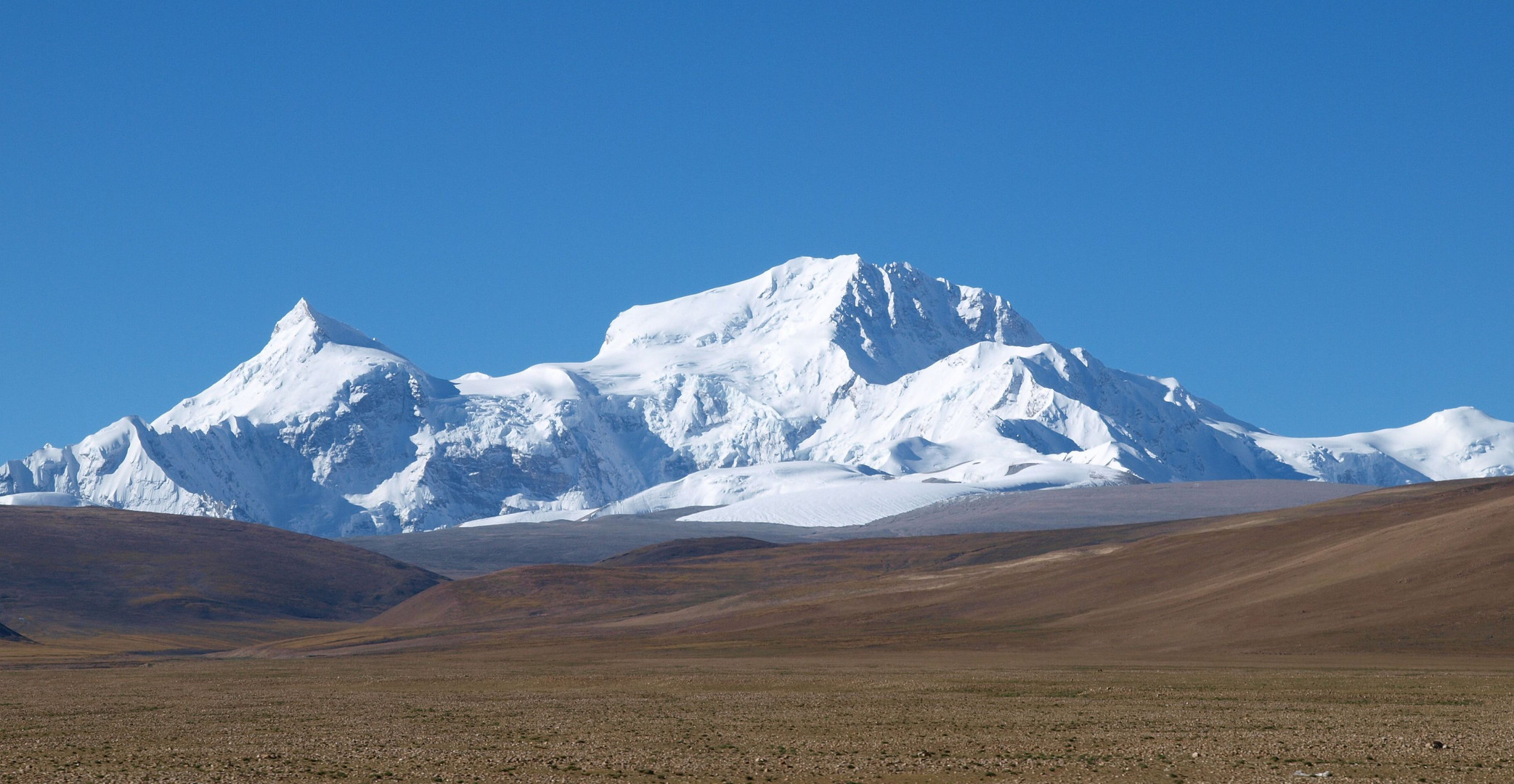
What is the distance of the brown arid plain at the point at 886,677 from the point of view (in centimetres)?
3731

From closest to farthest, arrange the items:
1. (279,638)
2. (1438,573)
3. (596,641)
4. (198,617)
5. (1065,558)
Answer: (1438,573) < (596,641) < (1065,558) < (279,638) < (198,617)

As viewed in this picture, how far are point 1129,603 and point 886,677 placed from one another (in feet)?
169

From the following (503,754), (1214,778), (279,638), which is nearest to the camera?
(1214,778)

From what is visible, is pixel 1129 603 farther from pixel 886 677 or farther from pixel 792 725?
pixel 792 725

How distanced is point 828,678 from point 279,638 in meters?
108

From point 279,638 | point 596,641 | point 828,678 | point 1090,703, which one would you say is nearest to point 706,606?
point 596,641

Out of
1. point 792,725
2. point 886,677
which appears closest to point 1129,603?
point 886,677

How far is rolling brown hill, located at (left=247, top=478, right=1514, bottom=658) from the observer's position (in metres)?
94.2

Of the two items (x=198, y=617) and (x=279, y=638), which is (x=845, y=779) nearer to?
(x=279, y=638)

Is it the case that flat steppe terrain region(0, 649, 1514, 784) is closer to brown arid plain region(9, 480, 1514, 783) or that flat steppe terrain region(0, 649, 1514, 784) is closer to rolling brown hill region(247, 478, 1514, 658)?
brown arid plain region(9, 480, 1514, 783)

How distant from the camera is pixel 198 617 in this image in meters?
184

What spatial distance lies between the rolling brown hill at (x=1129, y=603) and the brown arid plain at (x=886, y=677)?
40cm

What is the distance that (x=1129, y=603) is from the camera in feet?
388

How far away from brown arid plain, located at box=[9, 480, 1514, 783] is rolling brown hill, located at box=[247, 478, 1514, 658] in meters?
0.40
